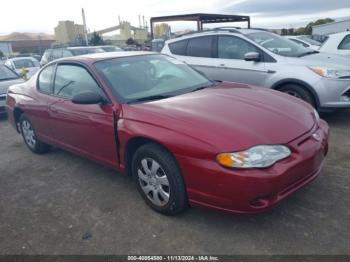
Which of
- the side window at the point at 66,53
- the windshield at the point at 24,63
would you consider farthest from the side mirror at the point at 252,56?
the windshield at the point at 24,63

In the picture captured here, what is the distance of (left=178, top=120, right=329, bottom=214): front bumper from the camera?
Answer: 260cm

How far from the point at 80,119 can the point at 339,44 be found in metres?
6.76

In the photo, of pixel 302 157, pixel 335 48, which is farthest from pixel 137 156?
pixel 335 48

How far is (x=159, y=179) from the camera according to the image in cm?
314

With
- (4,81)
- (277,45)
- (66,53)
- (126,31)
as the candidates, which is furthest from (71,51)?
(126,31)

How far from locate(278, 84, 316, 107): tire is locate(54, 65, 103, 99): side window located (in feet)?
11.0

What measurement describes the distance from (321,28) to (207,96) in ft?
112

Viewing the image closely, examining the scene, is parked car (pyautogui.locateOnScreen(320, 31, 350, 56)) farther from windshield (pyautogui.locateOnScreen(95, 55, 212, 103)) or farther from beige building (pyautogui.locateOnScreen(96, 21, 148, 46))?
beige building (pyautogui.locateOnScreen(96, 21, 148, 46))

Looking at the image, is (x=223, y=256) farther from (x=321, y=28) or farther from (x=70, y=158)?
(x=321, y=28)

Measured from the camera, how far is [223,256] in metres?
2.66

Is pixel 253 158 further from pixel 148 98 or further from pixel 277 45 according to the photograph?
pixel 277 45

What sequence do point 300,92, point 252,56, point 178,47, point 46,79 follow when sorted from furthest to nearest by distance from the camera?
point 178,47
point 252,56
point 300,92
point 46,79

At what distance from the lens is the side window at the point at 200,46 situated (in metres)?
6.71

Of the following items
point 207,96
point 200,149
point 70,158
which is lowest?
point 70,158
